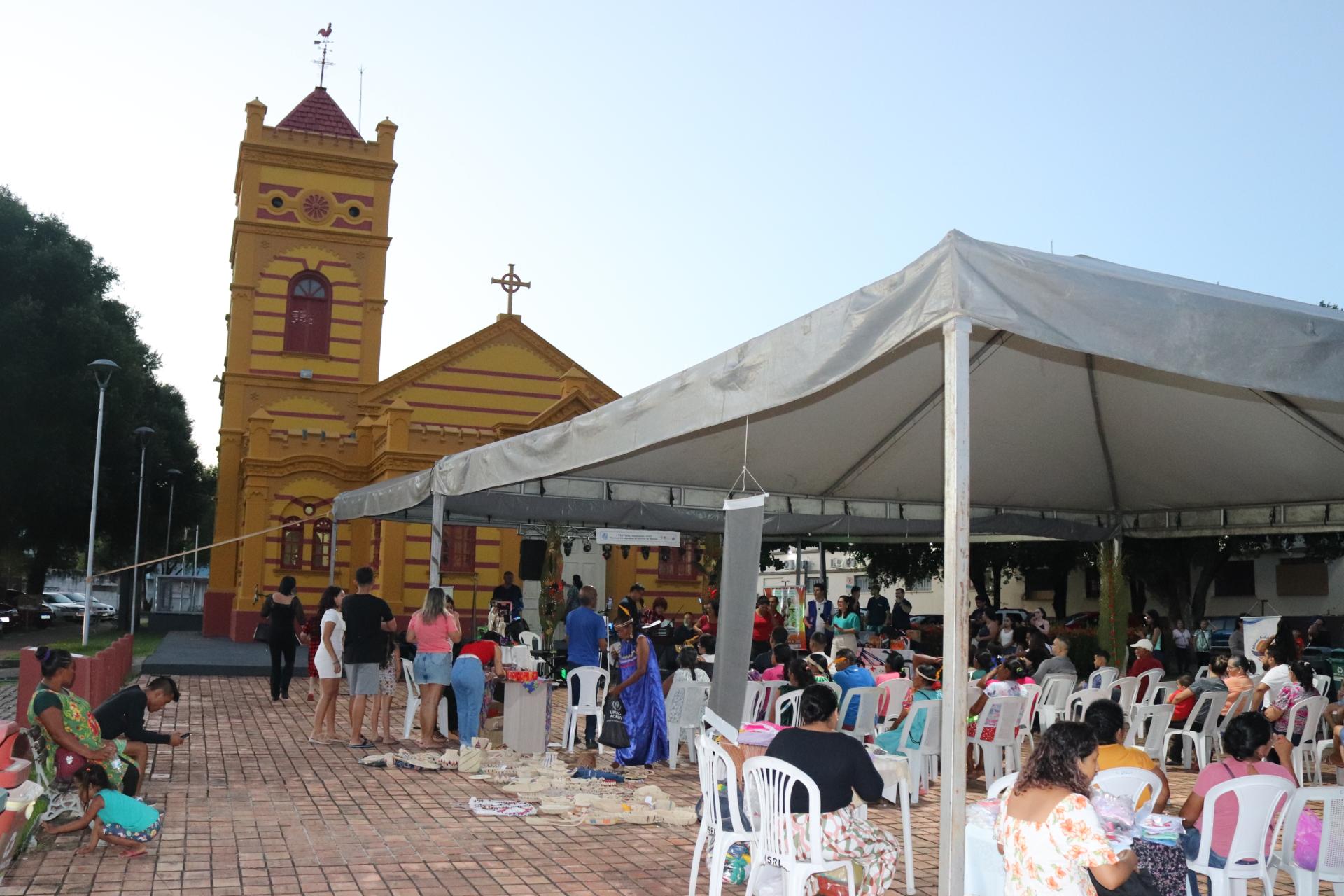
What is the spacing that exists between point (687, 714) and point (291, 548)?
17.7m

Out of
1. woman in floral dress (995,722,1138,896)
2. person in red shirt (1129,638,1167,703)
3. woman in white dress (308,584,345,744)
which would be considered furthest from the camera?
person in red shirt (1129,638,1167,703)

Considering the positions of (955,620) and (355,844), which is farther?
(355,844)

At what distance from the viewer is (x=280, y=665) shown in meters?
14.2

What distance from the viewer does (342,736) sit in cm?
1116

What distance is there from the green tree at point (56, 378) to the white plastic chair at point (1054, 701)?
1043 inches

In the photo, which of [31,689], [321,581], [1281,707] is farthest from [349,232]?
[1281,707]

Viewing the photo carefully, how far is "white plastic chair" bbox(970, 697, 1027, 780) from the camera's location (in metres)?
8.41

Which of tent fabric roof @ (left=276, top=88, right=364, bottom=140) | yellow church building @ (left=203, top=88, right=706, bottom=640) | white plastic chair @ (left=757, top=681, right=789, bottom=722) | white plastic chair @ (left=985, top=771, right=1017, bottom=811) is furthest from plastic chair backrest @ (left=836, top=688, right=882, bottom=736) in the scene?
tent fabric roof @ (left=276, top=88, right=364, bottom=140)

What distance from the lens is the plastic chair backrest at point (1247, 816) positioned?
15.0 feet

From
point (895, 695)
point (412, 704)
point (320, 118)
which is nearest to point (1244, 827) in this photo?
point (895, 695)

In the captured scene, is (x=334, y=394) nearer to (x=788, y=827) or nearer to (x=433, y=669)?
(x=433, y=669)

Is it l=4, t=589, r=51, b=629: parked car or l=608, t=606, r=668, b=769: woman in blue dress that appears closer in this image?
l=608, t=606, r=668, b=769: woman in blue dress

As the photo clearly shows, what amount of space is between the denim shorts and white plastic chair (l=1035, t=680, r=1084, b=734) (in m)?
5.43

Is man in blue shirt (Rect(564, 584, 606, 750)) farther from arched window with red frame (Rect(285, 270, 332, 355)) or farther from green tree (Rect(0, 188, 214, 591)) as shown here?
green tree (Rect(0, 188, 214, 591))
